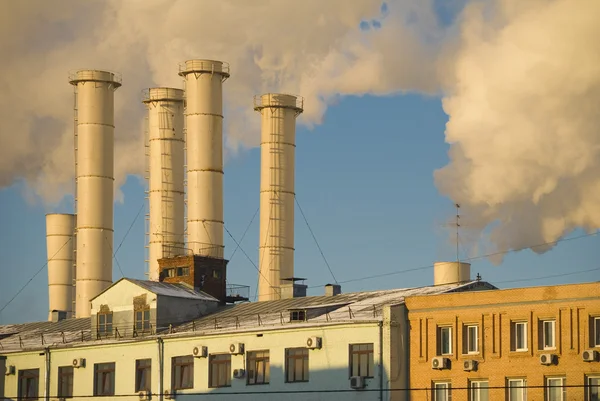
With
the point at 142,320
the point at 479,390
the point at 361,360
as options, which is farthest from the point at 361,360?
the point at 142,320

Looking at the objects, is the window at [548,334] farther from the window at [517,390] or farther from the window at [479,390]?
the window at [479,390]

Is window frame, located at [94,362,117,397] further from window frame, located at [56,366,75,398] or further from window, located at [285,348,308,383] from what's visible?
window, located at [285,348,308,383]

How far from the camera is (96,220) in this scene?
112 meters

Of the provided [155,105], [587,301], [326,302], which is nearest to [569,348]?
[587,301]

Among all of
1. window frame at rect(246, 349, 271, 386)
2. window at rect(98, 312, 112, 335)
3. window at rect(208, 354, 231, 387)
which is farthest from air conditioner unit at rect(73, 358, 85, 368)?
window frame at rect(246, 349, 271, 386)

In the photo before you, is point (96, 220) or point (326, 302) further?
point (96, 220)

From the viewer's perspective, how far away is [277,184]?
11325cm

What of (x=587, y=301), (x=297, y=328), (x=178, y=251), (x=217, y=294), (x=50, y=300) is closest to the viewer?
(x=587, y=301)

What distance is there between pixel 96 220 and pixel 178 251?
7.46 metres

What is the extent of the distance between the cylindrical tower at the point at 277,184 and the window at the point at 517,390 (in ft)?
152

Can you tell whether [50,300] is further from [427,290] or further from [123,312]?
[427,290]

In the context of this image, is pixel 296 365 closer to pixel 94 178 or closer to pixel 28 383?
pixel 28 383

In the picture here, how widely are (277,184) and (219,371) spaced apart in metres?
40.9

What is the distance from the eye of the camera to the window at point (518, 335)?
65.2m
